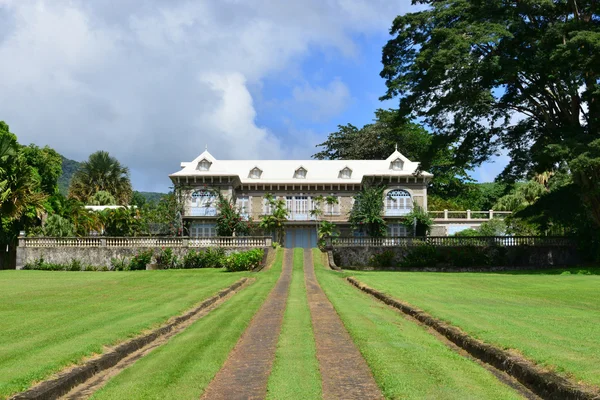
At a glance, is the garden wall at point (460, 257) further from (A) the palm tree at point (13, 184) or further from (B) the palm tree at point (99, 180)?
(B) the palm tree at point (99, 180)

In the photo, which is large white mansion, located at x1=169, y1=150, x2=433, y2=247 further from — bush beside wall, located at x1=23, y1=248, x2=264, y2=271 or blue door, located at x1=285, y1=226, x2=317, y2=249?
bush beside wall, located at x1=23, y1=248, x2=264, y2=271

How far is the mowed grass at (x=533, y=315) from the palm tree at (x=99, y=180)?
58682mm

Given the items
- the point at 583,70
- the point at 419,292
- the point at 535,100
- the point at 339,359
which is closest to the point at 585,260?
the point at 535,100

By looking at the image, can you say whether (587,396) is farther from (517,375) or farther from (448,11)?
(448,11)

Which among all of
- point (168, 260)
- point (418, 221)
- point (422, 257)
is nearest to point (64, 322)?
point (168, 260)

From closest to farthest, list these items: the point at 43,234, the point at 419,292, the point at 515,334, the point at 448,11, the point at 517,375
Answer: the point at 517,375 < the point at 515,334 < the point at 419,292 < the point at 448,11 < the point at 43,234

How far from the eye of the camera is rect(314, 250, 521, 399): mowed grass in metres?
7.54

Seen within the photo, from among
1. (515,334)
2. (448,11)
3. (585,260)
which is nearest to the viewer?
(515,334)

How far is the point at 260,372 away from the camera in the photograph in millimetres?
8875

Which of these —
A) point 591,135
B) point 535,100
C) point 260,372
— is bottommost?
point 260,372

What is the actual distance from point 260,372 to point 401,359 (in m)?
2.12

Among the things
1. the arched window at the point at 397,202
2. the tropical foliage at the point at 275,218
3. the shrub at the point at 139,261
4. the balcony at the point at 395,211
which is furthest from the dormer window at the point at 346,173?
the shrub at the point at 139,261

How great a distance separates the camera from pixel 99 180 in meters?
76.9

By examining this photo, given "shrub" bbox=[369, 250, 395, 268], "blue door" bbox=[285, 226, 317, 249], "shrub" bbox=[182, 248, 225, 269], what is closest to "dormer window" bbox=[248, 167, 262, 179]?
"blue door" bbox=[285, 226, 317, 249]
